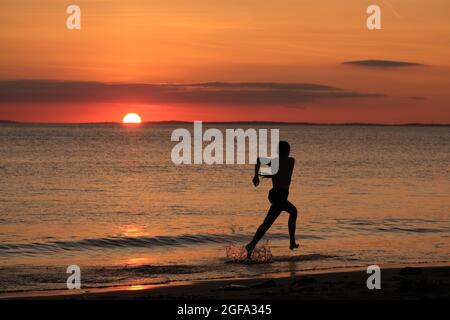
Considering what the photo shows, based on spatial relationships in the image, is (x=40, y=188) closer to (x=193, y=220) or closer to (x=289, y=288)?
(x=193, y=220)

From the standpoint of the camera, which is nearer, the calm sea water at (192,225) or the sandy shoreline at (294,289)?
the sandy shoreline at (294,289)

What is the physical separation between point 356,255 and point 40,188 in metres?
25.9

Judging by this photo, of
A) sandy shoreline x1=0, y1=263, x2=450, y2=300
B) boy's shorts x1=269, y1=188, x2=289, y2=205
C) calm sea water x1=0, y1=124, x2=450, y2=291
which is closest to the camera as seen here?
sandy shoreline x1=0, y1=263, x2=450, y2=300

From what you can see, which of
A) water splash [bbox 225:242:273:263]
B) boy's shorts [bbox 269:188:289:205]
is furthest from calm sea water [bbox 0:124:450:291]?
boy's shorts [bbox 269:188:289:205]

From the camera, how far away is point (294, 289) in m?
11.4

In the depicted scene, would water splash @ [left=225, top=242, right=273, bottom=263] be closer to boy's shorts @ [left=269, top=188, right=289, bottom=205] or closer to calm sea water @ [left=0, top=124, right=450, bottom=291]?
calm sea water @ [left=0, top=124, right=450, bottom=291]

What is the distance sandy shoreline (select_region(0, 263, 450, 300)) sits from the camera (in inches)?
425

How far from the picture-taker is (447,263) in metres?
15.6

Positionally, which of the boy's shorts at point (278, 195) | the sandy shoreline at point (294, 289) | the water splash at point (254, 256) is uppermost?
the boy's shorts at point (278, 195)

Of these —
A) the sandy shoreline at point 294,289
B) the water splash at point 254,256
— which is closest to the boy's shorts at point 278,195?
the sandy shoreline at point 294,289

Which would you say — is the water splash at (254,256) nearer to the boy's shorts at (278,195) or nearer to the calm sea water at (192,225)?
the calm sea water at (192,225)

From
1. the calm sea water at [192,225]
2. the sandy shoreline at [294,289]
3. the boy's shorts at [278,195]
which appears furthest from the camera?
the calm sea water at [192,225]

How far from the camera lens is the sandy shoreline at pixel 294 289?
10.8m

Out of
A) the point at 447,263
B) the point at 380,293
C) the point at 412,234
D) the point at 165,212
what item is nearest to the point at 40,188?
the point at 165,212
